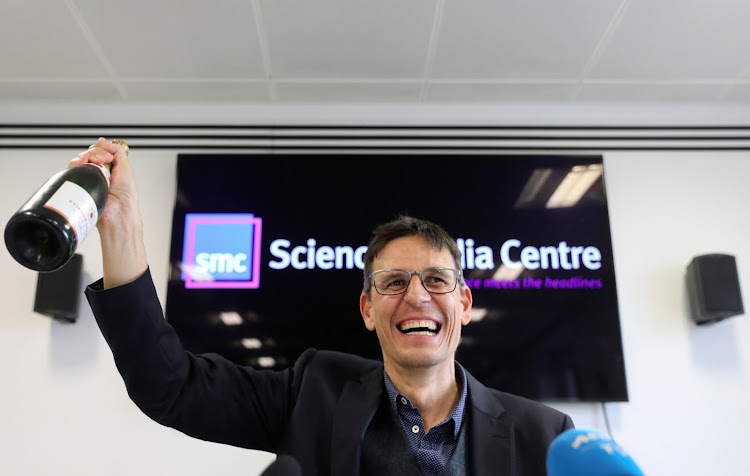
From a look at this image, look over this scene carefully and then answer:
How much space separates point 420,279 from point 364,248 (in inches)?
→ 67.5

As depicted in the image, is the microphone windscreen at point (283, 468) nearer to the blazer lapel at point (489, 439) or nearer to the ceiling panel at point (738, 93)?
the blazer lapel at point (489, 439)

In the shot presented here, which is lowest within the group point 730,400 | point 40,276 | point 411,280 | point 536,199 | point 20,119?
point 730,400

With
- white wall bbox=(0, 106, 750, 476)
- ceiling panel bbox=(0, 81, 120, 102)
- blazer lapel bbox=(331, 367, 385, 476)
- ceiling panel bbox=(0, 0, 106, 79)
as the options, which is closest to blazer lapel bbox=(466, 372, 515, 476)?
blazer lapel bbox=(331, 367, 385, 476)

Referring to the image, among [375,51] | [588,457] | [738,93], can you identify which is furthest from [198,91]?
[588,457]

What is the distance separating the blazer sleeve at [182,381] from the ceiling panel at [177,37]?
198cm

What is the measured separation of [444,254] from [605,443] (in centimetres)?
97

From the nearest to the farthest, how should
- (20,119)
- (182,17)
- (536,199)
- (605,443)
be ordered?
(605,443) → (182,17) → (536,199) → (20,119)

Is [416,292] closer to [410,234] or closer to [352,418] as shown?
[410,234]

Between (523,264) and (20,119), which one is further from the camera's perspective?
(20,119)

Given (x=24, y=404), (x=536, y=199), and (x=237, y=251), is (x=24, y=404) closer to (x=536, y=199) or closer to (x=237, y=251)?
(x=237, y=251)

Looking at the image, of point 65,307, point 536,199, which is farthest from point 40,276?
point 536,199

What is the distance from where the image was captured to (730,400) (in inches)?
133

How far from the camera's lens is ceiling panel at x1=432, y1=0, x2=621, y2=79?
302 cm

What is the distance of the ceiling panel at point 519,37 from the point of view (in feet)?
9.89
